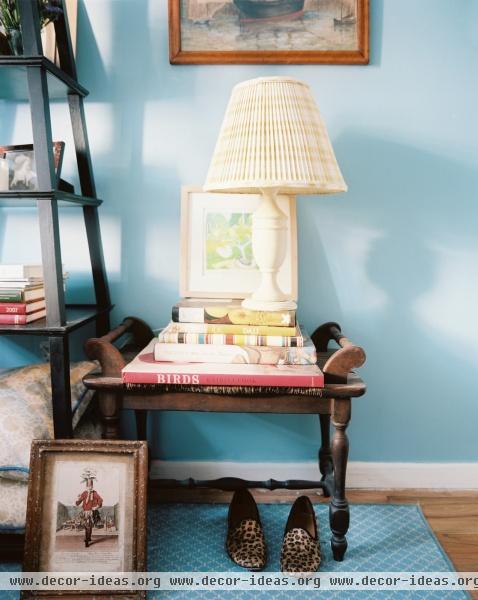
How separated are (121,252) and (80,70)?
606 millimetres

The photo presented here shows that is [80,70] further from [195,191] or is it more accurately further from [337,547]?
[337,547]

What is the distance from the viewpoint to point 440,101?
1.78m

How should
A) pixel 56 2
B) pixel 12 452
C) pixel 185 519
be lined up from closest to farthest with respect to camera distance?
pixel 12 452 < pixel 56 2 < pixel 185 519

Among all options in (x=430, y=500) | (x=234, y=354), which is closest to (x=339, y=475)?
(x=234, y=354)

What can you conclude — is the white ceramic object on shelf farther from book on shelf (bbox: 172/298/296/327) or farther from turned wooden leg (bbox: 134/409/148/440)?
turned wooden leg (bbox: 134/409/148/440)

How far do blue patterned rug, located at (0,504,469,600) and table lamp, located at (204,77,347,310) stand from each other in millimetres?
1006

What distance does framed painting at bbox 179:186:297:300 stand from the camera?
176cm

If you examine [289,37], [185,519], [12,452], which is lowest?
[185,519]

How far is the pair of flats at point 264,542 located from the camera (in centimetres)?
144

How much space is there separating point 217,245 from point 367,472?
954 mm

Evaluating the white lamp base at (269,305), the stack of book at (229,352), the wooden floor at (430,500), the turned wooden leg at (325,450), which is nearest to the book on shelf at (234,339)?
the stack of book at (229,352)

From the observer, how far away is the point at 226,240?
5.82 ft

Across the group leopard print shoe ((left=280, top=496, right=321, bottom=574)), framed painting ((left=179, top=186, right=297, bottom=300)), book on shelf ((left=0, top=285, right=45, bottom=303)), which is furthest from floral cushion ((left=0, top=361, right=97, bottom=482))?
leopard print shoe ((left=280, top=496, right=321, bottom=574))

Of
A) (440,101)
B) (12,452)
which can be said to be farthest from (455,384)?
(12,452)
